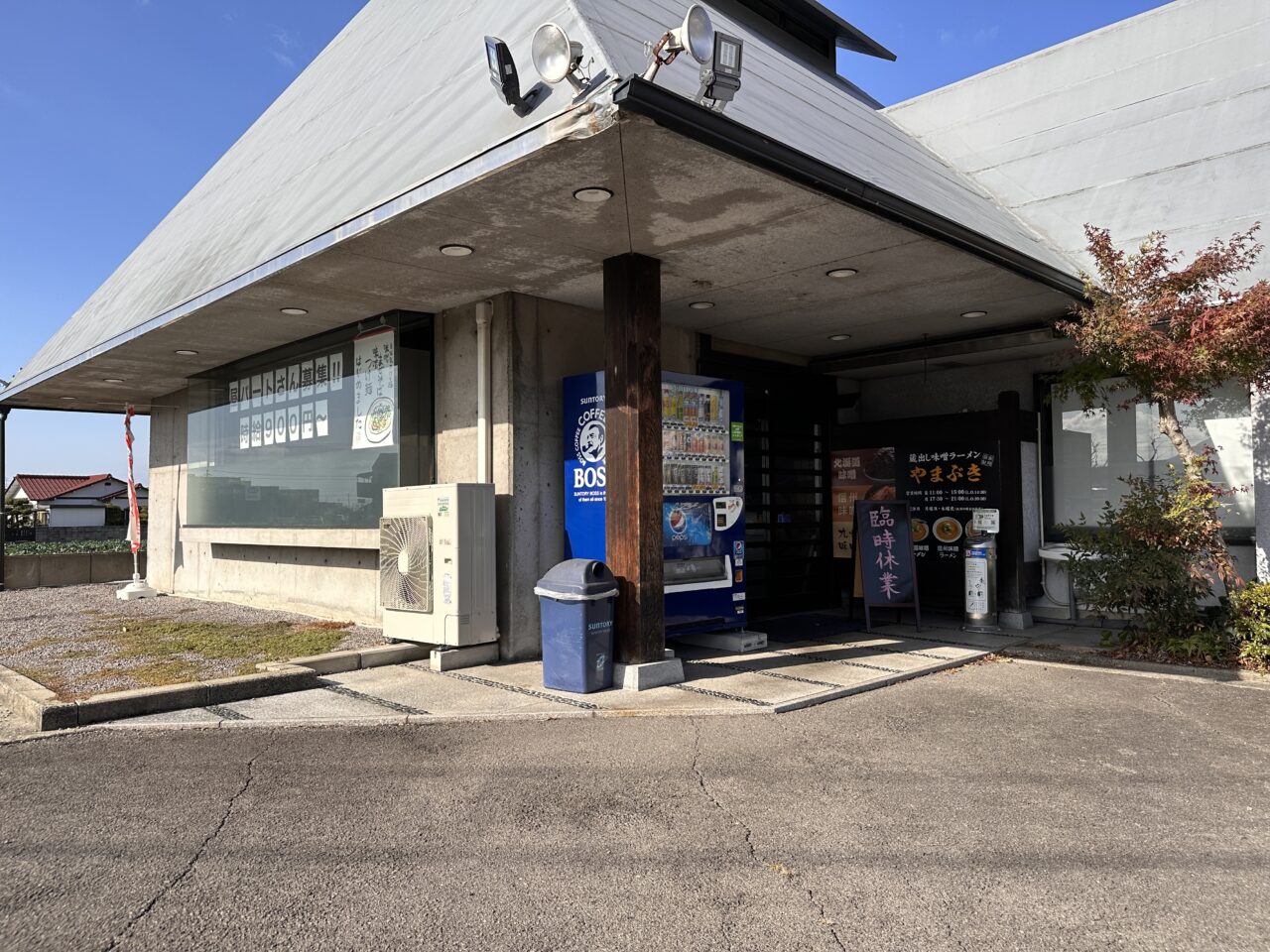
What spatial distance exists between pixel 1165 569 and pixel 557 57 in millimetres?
6245

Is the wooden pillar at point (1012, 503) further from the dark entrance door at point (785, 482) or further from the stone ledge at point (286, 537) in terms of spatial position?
the stone ledge at point (286, 537)

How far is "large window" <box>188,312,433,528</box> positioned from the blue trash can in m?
2.77

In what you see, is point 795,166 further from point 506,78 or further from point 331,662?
point 331,662

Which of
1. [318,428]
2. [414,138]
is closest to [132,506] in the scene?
[318,428]

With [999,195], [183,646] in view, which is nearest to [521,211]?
[183,646]

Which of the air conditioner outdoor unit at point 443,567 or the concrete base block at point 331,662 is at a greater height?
the air conditioner outdoor unit at point 443,567

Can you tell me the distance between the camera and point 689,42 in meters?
4.47

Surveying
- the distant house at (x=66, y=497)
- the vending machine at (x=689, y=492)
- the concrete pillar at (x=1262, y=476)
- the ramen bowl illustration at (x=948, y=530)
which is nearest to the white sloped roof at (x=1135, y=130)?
the concrete pillar at (x=1262, y=476)

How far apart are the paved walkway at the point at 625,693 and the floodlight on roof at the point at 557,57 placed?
3772mm

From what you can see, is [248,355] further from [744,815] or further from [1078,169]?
[1078,169]

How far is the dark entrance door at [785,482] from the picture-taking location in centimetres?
1002

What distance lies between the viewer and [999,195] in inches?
398

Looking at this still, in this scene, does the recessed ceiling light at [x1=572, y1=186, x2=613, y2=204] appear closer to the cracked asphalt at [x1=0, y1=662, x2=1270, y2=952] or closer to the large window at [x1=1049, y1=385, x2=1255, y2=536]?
the cracked asphalt at [x1=0, y1=662, x2=1270, y2=952]

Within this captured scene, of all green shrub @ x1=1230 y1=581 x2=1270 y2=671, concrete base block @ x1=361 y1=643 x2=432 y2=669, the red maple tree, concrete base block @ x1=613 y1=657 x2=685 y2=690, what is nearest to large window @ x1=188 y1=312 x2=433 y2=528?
concrete base block @ x1=361 y1=643 x2=432 y2=669
